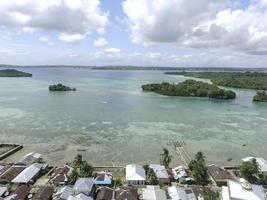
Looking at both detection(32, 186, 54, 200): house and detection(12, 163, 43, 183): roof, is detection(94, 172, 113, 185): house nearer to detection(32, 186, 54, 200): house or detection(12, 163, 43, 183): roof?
detection(32, 186, 54, 200): house

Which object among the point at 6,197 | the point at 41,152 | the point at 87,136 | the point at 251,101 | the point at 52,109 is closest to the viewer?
the point at 6,197

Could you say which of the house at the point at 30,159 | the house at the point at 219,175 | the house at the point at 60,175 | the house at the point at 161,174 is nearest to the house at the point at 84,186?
the house at the point at 60,175

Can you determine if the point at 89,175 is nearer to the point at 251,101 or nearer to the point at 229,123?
the point at 229,123

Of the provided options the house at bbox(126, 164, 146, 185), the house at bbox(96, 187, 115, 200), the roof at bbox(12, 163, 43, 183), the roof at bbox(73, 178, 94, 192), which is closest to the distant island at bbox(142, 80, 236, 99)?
the house at bbox(126, 164, 146, 185)

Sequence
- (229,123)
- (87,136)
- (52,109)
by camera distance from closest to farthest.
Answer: (87,136), (229,123), (52,109)

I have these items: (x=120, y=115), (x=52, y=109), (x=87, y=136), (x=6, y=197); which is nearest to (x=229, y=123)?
(x=120, y=115)

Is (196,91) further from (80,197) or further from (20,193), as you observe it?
(20,193)

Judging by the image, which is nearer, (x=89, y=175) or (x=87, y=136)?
(x=89, y=175)
